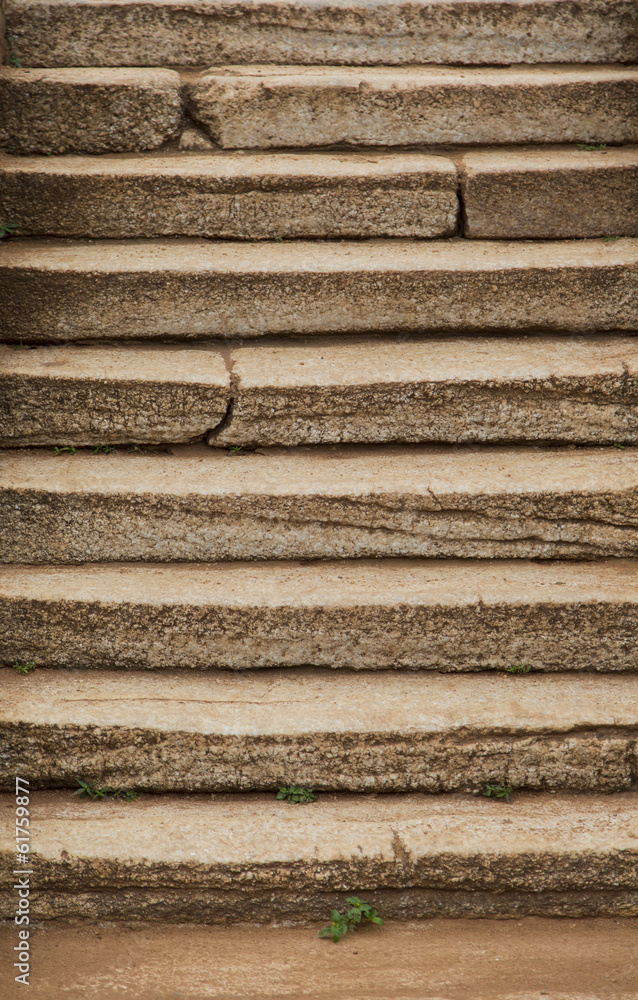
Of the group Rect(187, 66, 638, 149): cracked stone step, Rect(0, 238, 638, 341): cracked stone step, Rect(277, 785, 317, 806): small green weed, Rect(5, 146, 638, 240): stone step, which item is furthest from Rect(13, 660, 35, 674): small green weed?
Rect(187, 66, 638, 149): cracked stone step

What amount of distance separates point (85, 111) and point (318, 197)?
2.93ft

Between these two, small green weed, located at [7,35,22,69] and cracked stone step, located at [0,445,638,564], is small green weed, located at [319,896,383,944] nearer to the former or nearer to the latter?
cracked stone step, located at [0,445,638,564]

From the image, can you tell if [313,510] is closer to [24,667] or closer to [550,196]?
[24,667]

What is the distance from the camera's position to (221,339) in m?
2.74

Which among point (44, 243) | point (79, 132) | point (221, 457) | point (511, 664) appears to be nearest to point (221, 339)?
point (221, 457)

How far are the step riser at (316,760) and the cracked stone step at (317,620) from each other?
0.24 m

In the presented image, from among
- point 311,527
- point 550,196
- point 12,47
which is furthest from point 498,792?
point 12,47

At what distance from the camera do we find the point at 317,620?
7.52 ft

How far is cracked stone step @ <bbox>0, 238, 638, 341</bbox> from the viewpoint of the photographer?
2.63 meters

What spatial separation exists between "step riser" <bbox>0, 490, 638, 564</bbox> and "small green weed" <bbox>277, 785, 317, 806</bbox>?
0.67m

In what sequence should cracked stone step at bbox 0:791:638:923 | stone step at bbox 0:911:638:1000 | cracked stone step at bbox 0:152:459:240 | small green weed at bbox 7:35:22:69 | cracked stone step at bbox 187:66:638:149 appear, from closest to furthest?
stone step at bbox 0:911:638:1000
cracked stone step at bbox 0:791:638:923
cracked stone step at bbox 0:152:459:240
cracked stone step at bbox 187:66:638:149
small green weed at bbox 7:35:22:69

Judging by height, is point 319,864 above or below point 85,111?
below

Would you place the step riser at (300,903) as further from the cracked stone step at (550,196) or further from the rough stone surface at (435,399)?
the cracked stone step at (550,196)

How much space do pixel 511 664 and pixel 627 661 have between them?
0.34m
